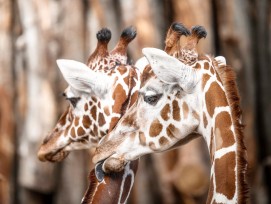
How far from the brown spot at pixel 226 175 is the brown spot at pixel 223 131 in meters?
0.03

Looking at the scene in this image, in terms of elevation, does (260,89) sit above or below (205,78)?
above

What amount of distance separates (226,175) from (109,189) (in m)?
0.54

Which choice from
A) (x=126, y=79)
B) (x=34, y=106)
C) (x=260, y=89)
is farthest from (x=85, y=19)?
(x=126, y=79)

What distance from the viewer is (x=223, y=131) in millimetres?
2162

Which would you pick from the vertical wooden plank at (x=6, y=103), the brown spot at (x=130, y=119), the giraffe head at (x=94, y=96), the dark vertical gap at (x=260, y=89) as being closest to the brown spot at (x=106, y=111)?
the giraffe head at (x=94, y=96)

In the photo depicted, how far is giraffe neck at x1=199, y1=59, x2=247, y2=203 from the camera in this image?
2.13 m

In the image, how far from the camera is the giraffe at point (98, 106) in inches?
101

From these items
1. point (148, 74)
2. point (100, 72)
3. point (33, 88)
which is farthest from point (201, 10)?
point (148, 74)

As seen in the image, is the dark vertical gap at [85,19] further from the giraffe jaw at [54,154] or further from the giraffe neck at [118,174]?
the giraffe neck at [118,174]

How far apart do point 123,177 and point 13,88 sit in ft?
8.77

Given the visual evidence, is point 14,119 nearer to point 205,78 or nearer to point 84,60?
point 84,60

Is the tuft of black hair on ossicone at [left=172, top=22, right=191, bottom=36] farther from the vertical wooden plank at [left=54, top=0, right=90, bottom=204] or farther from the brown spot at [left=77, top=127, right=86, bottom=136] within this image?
the vertical wooden plank at [left=54, top=0, right=90, bottom=204]

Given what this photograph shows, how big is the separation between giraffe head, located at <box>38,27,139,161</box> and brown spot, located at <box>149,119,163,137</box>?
33cm

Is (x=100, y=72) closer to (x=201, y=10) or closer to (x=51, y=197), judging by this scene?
(x=201, y=10)
